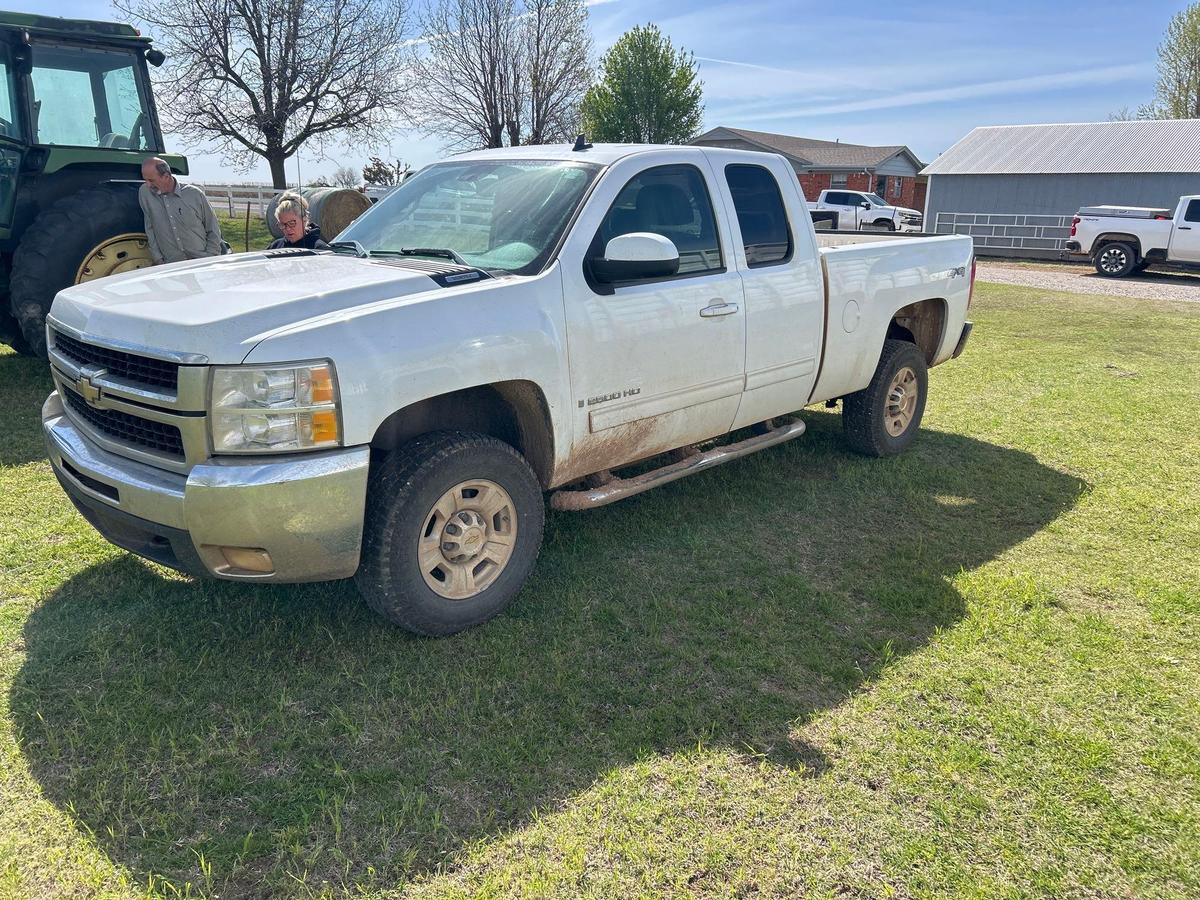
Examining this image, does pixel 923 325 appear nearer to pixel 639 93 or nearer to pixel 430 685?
pixel 430 685

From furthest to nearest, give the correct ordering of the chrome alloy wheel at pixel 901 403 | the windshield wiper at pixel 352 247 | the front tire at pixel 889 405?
the chrome alloy wheel at pixel 901 403
the front tire at pixel 889 405
the windshield wiper at pixel 352 247

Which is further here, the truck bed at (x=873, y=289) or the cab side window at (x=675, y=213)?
the truck bed at (x=873, y=289)

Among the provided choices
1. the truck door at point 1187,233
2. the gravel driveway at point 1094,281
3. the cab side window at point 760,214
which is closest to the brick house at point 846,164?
the gravel driveway at point 1094,281

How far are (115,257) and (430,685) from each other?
6059mm

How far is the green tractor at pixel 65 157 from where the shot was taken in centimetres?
708

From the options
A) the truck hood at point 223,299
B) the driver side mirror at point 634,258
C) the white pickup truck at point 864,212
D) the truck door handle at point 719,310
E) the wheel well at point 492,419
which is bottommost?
the wheel well at point 492,419

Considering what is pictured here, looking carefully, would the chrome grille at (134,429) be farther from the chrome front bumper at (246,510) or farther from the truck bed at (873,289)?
the truck bed at (873,289)

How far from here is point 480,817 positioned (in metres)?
2.69

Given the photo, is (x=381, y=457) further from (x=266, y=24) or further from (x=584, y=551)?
(x=266, y=24)

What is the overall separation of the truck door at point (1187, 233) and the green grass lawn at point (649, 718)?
59.9ft

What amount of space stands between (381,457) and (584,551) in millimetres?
1350

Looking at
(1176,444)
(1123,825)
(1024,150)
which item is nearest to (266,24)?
(1024,150)

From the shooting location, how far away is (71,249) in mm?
7156

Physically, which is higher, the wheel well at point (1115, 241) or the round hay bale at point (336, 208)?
the round hay bale at point (336, 208)
